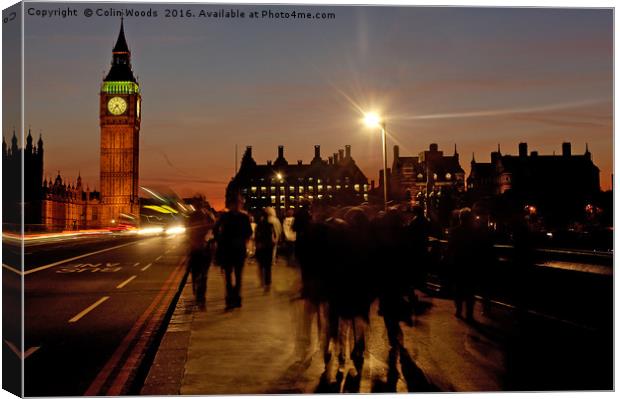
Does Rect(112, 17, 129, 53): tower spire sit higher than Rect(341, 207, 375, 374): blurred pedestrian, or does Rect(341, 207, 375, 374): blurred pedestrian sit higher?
Rect(112, 17, 129, 53): tower spire

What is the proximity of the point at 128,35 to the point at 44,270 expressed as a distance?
14239 mm

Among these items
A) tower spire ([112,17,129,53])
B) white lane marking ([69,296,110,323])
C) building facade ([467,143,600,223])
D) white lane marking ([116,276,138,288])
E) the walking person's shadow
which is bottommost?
white lane marking ([116,276,138,288])

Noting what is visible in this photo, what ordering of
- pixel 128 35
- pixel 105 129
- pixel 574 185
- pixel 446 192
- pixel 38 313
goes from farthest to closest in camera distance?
pixel 105 129
pixel 446 192
pixel 574 185
pixel 38 313
pixel 128 35

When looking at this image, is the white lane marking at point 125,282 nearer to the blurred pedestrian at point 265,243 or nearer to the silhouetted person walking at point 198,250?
the silhouetted person walking at point 198,250

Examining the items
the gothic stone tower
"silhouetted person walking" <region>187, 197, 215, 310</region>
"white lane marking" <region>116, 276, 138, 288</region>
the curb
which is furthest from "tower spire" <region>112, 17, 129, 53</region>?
the gothic stone tower

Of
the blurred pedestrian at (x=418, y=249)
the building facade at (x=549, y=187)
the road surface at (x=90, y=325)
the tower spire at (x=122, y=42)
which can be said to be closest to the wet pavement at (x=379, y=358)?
the road surface at (x=90, y=325)

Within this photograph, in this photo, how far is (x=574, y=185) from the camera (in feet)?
124

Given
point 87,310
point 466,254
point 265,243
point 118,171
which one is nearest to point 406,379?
point 466,254

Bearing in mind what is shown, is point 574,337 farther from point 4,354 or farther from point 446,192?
point 446,192

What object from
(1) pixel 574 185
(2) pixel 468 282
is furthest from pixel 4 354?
(1) pixel 574 185

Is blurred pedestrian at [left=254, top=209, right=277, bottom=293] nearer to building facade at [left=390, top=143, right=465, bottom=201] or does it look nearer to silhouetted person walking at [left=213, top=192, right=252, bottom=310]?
silhouetted person walking at [left=213, top=192, right=252, bottom=310]

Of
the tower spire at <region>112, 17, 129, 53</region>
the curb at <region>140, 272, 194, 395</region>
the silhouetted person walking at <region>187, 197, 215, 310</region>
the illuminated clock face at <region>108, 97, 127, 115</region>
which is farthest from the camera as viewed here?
the illuminated clock face at <region>108, 97, 127, 115</region>

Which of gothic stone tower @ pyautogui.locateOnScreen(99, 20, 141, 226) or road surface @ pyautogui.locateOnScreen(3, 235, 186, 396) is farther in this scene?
gothic stone tower @ pyautogui.locateOnScreen(99, 20, 141, 226)

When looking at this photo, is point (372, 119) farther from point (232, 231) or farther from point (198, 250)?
point (198, 250)
